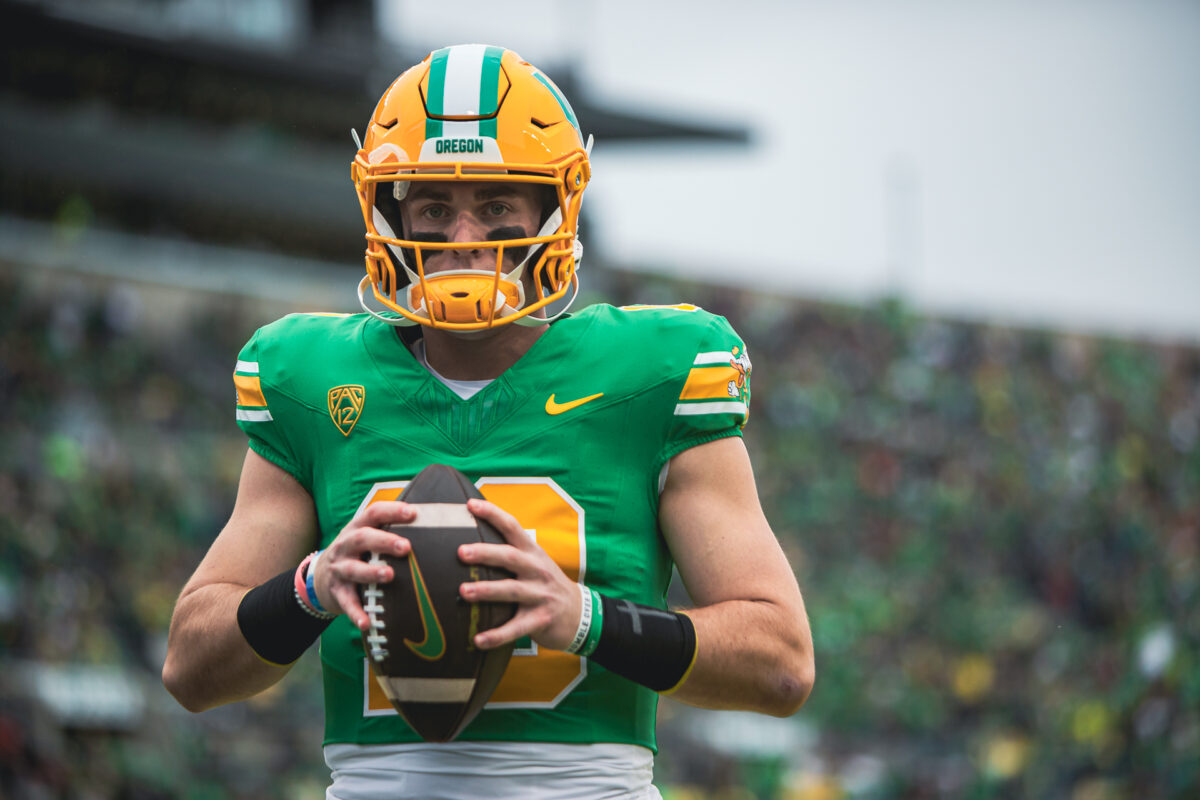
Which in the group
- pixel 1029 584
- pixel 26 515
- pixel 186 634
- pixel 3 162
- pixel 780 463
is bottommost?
pixel 1029 584

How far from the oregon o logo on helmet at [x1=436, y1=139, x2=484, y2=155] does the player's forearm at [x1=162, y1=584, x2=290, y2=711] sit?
80cm

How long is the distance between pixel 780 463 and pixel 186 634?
1344cm

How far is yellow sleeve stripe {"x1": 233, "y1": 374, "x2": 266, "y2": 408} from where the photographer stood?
92.4 inches

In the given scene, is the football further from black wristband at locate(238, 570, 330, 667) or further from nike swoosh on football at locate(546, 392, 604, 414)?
nike swoosh on football at locate(546, 392, 604, 414)

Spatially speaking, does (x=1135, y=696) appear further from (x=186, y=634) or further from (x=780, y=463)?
(x=186, y=634)

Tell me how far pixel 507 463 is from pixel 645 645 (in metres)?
0.40

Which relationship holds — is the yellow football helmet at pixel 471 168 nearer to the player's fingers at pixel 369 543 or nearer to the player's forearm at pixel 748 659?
the player's fingers at pixel 369 543

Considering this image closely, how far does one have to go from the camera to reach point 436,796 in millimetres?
2027

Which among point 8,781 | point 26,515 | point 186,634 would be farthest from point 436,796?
point 26,515

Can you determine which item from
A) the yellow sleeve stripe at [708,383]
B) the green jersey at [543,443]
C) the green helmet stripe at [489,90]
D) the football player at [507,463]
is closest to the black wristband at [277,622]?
the football player at [507,463]

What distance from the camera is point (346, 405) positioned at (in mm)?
2254

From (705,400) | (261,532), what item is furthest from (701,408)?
(261,532)

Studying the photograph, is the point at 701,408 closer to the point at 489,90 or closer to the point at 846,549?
the point at 489,90

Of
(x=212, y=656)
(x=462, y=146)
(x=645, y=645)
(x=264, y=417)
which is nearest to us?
(x=645, y=645)
